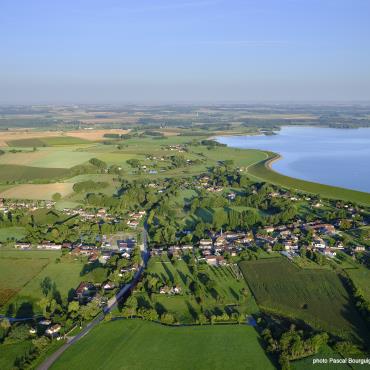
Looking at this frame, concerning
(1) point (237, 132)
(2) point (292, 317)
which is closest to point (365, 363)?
(2) point (292, 317)

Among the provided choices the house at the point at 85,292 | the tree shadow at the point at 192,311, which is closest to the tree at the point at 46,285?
the house at the point at 85,292

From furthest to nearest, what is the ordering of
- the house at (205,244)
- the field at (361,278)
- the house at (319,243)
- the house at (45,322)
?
the house at (205,244) → the house at (319,243) → the field at (361,278) → the house at (45,322)

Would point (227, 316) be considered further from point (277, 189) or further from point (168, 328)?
point (277, 189)

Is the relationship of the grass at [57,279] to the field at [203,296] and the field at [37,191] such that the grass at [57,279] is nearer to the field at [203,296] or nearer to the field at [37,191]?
the field at [203,296]

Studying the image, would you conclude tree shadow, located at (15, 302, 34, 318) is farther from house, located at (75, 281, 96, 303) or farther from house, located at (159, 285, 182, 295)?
house, located at (159, 285, 182, 295)

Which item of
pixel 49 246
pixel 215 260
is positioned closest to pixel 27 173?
pixel 49 246
